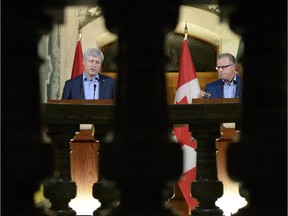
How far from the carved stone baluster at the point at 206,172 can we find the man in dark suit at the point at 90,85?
2911 millimetres

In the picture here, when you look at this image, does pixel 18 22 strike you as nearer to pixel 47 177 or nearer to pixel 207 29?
pixel 47 177

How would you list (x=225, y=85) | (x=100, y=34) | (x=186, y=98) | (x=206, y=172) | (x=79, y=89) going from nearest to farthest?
(x=206, y=172) → (x=79, y=89) → (x=225, y=85) → (x=186, y=98) → (x=100, y=34)

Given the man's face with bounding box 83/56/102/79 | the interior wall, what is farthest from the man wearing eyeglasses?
the interior wall

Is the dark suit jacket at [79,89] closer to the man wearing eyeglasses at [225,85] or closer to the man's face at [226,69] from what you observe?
the man wearing eyeglasses at [225,85]

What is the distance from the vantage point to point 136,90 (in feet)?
2.87

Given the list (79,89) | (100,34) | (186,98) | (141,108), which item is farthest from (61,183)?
(100,34)

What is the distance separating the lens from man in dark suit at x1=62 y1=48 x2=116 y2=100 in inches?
212

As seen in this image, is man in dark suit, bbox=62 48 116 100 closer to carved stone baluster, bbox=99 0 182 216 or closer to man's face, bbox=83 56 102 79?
man's face, bbox=83 56 102 79

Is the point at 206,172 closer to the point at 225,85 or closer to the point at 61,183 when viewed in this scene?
the point at 61,183

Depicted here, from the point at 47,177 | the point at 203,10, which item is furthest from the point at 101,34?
the point at 47,177

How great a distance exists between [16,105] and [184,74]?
588 centimetres

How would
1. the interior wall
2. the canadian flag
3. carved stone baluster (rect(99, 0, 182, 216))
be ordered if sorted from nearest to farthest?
carved stone baluster (rect(99, 0, 182, 216)), the canadian flag, the interior wall

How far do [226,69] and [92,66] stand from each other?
119 cm

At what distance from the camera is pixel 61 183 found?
229 centimetres
